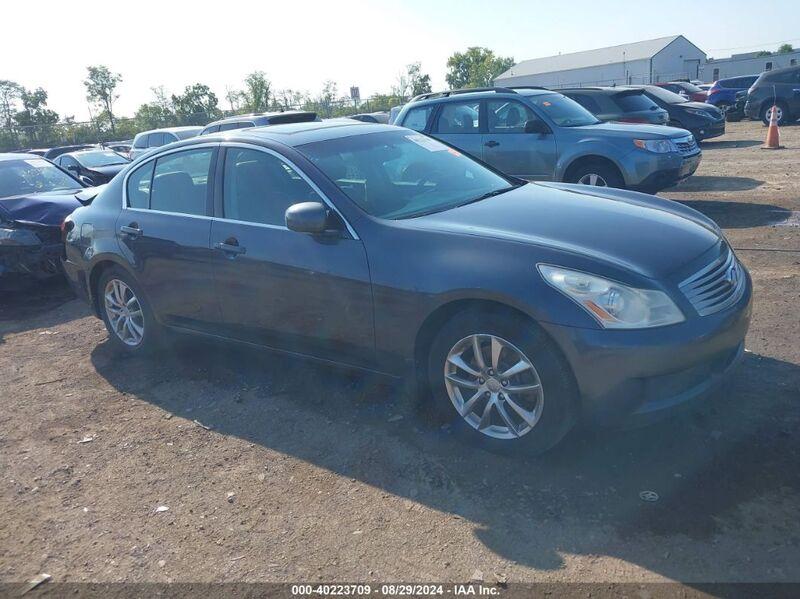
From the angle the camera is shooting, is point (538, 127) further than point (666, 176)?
Yes

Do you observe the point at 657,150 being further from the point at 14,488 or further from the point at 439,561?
the point at 14,488

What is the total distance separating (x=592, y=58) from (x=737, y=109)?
61014 millimetres

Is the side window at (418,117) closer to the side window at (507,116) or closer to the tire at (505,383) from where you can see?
the side window at (507,116)

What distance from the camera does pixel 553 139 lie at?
9.16 meters

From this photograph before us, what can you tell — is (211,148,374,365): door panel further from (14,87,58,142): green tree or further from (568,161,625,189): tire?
(14,87,58,142): green tree

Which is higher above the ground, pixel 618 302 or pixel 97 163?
pixel 97 163

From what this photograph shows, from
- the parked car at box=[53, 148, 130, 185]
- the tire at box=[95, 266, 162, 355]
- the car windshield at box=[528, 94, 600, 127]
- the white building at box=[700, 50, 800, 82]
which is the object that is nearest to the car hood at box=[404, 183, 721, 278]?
the tire at box=[95, 266, 162, 355]

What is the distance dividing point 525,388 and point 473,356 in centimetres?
33

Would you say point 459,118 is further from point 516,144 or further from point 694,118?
point 694,118

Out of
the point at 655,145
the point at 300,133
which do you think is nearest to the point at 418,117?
the point at 655,145

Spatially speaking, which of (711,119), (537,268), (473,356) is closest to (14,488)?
(473,356)

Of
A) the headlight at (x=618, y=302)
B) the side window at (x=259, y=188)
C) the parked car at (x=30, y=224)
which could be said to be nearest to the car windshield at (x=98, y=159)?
the parked car at (x=30, y=224)

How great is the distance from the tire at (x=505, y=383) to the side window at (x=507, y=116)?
650 centimetres

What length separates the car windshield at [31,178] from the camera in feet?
27.7
